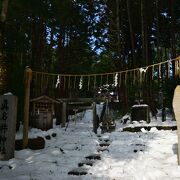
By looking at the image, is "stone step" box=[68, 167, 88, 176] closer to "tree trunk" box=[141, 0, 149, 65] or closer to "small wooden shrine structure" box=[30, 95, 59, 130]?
"small wooden shrine structure" box=[30, 95, 59, 130]

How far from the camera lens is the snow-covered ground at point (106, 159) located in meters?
7.45

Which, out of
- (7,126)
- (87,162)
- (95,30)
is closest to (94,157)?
(87,162)

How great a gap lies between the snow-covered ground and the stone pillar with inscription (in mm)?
271

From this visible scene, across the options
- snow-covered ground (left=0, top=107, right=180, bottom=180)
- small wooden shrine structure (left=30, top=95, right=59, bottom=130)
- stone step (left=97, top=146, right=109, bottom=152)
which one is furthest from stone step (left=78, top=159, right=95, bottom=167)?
small wooden shrine structure (left=30, top=95, right=59, bottom=130)

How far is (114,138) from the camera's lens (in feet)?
37.2

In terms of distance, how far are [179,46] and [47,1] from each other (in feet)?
43.7

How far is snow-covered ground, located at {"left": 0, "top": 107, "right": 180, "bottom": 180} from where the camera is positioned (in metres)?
7.45

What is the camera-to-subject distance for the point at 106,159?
345 inches

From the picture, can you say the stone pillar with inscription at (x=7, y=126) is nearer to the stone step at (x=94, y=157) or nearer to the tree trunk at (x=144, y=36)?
the stone step at (x=94, y=157)

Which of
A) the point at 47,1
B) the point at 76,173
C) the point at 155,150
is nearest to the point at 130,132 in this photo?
the point at 155,150

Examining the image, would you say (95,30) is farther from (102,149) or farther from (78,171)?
(78,171)

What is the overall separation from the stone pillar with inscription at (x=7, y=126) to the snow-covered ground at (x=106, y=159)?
0.89ft

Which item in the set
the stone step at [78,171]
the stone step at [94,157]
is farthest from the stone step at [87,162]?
the stone step at [78,171]

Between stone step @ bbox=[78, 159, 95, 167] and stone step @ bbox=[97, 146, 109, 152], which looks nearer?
stone step @ bbox=[78, 159, 95, 167]
